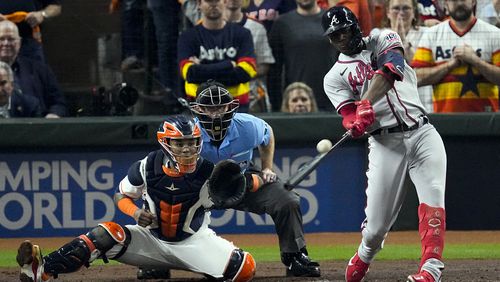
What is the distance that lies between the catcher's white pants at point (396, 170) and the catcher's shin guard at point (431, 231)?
3.4 inches

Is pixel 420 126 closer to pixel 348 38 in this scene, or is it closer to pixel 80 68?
pixel 348 38

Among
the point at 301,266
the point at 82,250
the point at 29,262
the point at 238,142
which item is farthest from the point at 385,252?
the point at 29,262

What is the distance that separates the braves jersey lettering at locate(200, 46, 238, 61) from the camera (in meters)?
10.5

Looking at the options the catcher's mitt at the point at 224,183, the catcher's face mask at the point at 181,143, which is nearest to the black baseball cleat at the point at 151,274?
the catcher's mitt at the point at 224,183

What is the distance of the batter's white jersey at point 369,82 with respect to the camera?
719cm

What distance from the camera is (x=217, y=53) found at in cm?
1052

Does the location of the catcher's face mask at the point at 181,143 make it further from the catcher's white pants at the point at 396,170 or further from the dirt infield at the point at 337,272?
the catcher's white pants at the point at 396,170

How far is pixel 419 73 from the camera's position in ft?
34.3

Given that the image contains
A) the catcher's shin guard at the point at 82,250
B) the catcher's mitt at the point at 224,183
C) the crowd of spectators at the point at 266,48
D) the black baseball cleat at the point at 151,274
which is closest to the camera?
the catcher's shin guard at the point at 82,250

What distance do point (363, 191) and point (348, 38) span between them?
12.4 feet

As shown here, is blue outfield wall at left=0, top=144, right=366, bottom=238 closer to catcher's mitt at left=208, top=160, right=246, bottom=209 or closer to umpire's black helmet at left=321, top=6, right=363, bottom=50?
catcher's mitt at left=208, top=160, right=246, bottom=209

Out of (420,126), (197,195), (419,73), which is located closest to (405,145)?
(420,126)

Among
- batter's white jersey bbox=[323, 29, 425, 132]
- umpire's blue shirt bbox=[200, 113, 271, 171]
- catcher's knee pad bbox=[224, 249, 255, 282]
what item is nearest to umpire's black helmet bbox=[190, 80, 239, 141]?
umpire's blue shirt bbox=[200, 113, 271, 171]

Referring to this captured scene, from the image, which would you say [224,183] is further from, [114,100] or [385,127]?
[114,100]
